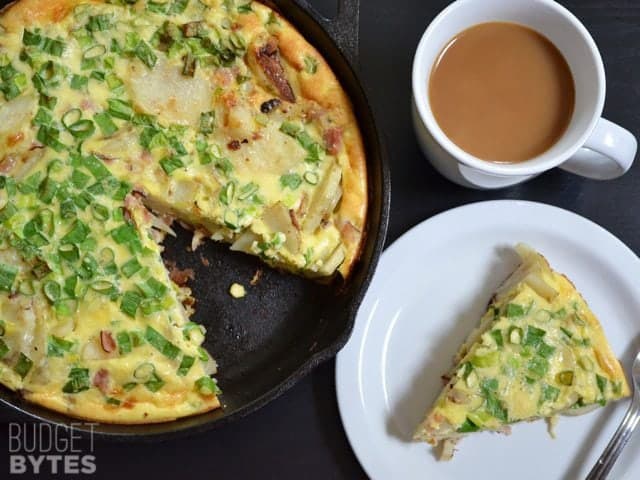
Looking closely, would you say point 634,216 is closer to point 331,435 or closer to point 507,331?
point 507,331

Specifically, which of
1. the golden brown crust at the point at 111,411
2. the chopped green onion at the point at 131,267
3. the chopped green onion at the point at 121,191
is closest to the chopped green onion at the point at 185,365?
the golden brown crust at the point at 111,411

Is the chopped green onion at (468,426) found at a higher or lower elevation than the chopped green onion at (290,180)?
lower

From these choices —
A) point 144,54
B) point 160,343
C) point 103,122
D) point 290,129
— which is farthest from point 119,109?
point 160,343

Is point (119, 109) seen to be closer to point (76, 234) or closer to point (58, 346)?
point (76, 234)

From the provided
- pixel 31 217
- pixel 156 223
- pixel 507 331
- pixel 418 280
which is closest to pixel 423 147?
pixel 418 280

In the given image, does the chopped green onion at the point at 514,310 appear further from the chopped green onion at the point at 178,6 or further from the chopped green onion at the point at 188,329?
the chopped green onion at the point at 178,6

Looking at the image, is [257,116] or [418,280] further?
[418,280]

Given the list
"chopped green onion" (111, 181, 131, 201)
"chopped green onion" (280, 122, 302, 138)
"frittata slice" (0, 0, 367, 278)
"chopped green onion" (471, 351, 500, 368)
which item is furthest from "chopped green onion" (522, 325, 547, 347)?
"chopped green onion" (111, 181, 131, 201)
